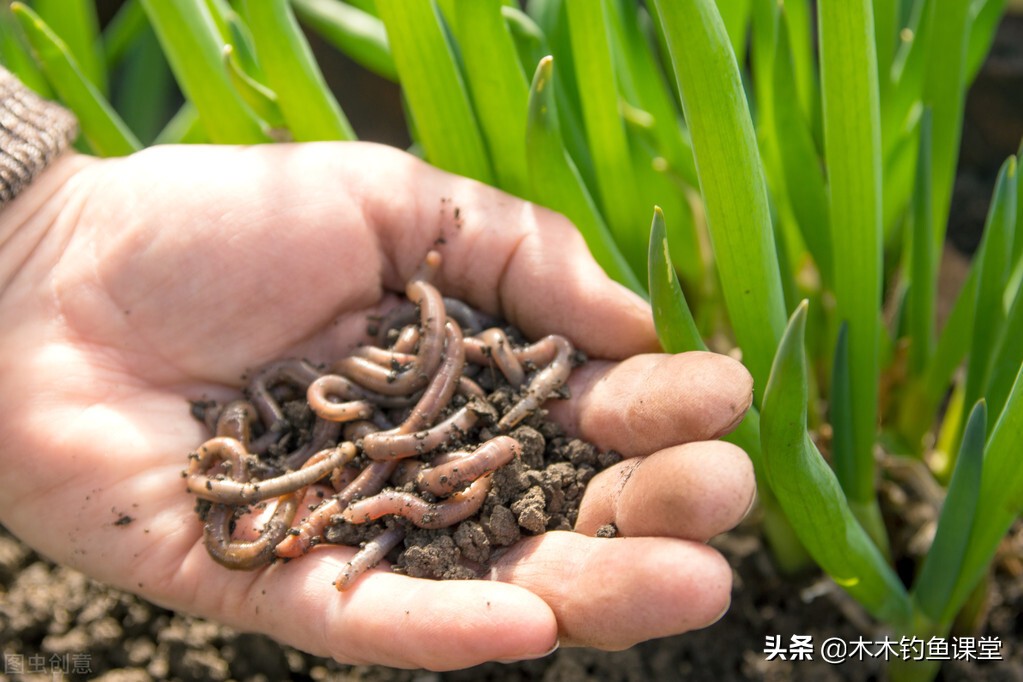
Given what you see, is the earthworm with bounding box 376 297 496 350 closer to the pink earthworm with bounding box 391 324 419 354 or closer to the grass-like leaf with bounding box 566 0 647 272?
the pink earthworm with bounding box 391 324 419 354

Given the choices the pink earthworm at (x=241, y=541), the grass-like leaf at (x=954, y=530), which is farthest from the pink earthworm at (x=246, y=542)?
the grass-like leaf at (x=954, y=530)

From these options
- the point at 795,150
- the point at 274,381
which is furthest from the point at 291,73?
the point at 795,150

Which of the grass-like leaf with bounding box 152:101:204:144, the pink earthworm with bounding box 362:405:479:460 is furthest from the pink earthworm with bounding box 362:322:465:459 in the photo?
the grass-like leaf with bounding box 152:101:204:144

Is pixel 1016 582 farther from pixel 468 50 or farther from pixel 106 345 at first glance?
pixel 106 345

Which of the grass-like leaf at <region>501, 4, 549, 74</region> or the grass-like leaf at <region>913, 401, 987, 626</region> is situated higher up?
the grass-like leaf at <region>501, 4, 549, 74</region>

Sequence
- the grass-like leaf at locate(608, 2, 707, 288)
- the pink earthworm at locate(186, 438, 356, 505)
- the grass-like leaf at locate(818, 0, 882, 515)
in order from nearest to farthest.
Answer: the grass-like leaf at locate(818, 0, 882, 515), the pink earthworm at locate(186, 438, 356, 505), the grass-like leaf at locate(608, 2, 707, 288)

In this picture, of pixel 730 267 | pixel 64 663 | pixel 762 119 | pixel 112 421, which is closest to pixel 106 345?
pixel 112 421

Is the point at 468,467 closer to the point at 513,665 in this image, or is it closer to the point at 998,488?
the point at 513,665
